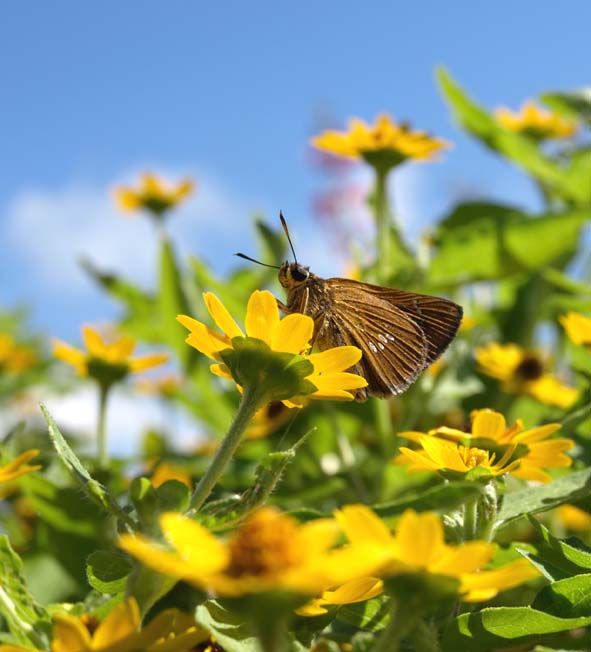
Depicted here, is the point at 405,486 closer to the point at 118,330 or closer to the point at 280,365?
the point at 280,365

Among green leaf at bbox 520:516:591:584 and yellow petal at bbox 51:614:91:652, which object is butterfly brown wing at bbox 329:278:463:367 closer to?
green leaf at bbox 520:516:591:584

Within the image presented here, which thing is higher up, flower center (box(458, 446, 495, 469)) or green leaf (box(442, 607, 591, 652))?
flower center (box(458, 446, 495, 469))

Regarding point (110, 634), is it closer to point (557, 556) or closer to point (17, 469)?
point (17, 469)

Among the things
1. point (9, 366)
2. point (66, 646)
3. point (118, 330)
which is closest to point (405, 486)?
point (66, 646)

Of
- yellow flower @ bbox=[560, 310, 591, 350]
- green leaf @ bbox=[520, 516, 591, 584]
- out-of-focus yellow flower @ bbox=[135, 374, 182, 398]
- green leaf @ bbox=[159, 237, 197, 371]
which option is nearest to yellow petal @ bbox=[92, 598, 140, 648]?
green leaf @ bbox=[520, 516, 591, 584]

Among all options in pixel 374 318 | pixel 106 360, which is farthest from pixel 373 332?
pixel 106 360

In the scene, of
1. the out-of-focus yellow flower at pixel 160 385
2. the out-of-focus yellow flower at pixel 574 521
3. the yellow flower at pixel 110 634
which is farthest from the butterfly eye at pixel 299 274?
the out-of-focus yellow flower at pixel 160 385
